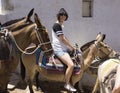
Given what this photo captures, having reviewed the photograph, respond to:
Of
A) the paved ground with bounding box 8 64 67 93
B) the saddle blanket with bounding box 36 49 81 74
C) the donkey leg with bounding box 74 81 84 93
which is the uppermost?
the saddle blanket with bounding box 36 49 81 74

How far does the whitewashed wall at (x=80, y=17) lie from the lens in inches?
327

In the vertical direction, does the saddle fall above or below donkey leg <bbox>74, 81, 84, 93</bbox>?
above

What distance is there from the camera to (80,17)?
8.49m

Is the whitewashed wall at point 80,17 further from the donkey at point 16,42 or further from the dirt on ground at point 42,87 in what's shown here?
the donkey at point 16,42

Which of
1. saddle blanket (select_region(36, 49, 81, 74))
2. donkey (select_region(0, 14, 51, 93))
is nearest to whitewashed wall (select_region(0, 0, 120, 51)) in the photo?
saddle blanket (select_region(36, 49, 81, 74))

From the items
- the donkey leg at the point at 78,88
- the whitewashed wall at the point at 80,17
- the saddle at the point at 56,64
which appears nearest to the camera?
the saddle at the point at 56,64

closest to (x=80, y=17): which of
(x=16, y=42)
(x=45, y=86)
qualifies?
(x=45, y=86)

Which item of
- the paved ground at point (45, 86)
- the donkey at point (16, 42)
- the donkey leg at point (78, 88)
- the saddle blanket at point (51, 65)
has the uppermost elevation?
the donkey at point (16, 42)

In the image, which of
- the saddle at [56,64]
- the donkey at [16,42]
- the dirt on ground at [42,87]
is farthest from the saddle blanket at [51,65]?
the dirt on ground at [42,87]

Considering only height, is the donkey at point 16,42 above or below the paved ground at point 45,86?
above

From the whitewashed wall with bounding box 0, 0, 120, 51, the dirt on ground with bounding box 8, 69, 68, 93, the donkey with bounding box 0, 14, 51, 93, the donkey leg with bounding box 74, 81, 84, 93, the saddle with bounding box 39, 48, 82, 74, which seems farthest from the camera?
the whitewashed wall with bounding box 0, 0, 120, 51

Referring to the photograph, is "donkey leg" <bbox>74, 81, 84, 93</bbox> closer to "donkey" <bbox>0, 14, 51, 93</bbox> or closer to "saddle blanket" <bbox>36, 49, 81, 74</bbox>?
"saddle blanket" <bbox>36, 49, 81, 74</bbox>

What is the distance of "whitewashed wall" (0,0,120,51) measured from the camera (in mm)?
8297

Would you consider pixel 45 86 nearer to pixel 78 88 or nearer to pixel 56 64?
pixel 78 88
